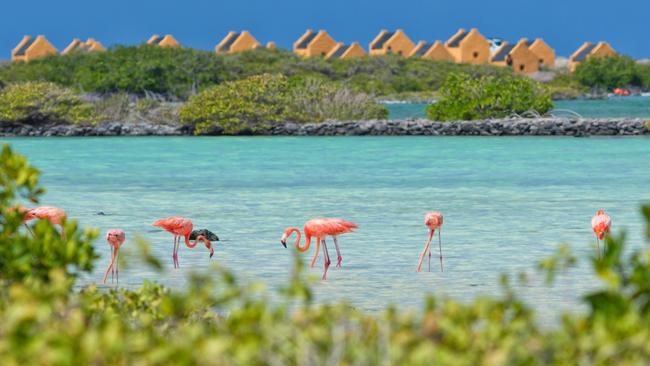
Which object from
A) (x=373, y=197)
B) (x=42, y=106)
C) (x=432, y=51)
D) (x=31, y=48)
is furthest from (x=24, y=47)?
(x=373, y=197)

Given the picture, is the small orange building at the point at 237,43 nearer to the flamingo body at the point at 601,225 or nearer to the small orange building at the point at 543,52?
the small orange building at the point at 543,52

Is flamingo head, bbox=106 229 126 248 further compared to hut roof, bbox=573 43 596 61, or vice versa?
hut roof, bbox=573 43 596 61

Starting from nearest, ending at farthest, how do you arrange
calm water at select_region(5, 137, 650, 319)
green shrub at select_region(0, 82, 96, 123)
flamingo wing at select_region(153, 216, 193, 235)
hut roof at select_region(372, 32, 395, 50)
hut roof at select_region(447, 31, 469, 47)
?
1. calm water at select_region(5, 137, 650, 319)
2. flamingo wing at select_region(153, 216, 193, 235)
3. green shrub at select_region(0, 82, 96, 123)
4. hut roof at select_region(447, 31, 469, 47)
5. hut roof at select_region(372, 32, 395, 50)

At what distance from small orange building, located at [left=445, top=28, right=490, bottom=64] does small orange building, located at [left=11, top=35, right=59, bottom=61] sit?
44.5 m

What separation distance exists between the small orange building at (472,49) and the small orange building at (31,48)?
44.5 metres

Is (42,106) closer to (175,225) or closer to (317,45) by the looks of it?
(175,225)

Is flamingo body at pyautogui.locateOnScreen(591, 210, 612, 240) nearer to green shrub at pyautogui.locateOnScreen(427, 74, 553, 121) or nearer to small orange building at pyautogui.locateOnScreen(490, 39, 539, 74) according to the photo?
green shrub at pyautogui.locateOnScreen(427, 74, 553, 121)

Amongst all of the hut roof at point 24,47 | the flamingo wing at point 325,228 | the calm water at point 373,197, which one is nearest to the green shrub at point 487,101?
the calm water at point 373,197

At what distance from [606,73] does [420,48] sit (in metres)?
21.8

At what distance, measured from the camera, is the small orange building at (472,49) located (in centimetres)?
14350

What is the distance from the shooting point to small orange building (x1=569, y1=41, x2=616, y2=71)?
495 ft

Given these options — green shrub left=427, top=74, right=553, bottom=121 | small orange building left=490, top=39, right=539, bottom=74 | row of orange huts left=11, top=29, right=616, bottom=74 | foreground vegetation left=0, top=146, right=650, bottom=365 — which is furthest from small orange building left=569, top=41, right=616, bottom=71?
foreground vegetation left=0, top=146, right=650, bottom=365

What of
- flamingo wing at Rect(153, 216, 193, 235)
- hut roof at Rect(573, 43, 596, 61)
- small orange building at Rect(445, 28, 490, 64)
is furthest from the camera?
hut roof at Rect(573, 43, 596, 61)

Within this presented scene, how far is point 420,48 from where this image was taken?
145625 mm
